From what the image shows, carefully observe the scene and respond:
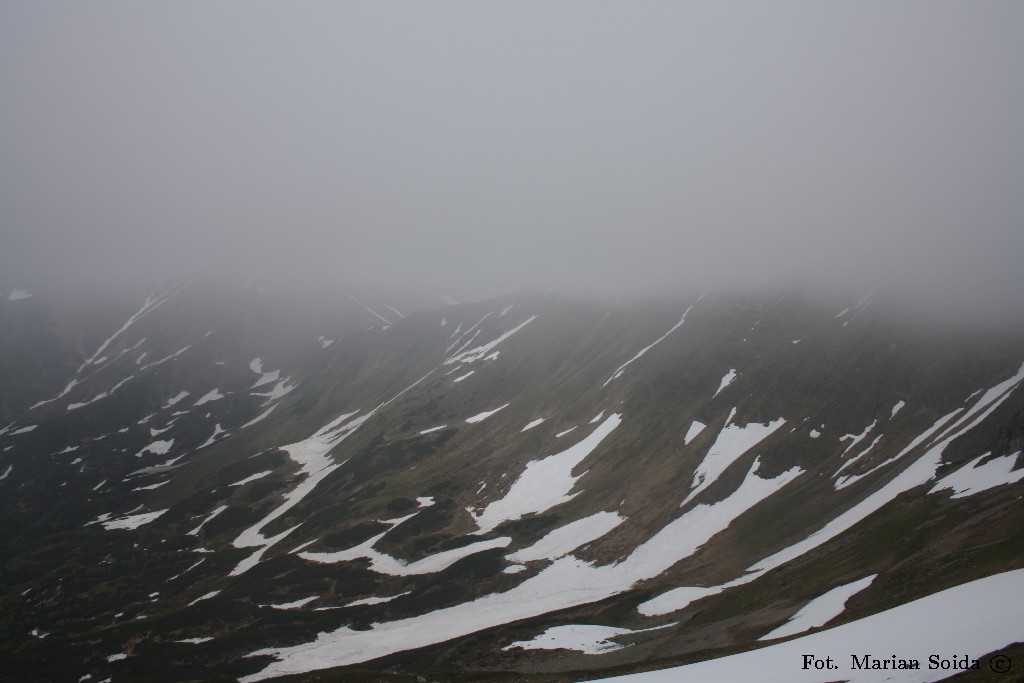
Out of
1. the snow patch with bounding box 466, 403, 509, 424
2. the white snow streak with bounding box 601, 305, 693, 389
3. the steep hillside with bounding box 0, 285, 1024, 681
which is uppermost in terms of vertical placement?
the white snow streak with bounding box 601, 305, 693, 389

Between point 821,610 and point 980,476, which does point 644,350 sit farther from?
point 821,610

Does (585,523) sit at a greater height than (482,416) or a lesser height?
lesser

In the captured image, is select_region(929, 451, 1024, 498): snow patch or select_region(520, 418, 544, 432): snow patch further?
select_region(520, 418, 544, 432): snow patch

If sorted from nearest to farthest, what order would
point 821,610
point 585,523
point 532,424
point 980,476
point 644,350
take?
point 821,610 < point 980,476 < point 585,523 < point 532,424 < point 644,350

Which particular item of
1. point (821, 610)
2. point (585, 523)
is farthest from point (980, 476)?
point (585, 523)

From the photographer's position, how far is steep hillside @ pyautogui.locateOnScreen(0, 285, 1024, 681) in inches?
2015

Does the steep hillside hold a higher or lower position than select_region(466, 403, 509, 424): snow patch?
lower

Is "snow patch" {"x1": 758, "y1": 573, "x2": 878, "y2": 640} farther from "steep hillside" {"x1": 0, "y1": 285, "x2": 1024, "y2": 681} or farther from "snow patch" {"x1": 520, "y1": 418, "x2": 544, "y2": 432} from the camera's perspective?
"snow patch" {"x1": 520, "y1": 418, "x2": 544, "y2": 432}

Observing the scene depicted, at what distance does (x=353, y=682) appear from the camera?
47.3m

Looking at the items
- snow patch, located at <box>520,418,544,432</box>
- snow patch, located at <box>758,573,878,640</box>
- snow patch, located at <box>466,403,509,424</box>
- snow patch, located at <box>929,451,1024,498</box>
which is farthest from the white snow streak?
snow patch, located at <box>758,573,878,640</box>

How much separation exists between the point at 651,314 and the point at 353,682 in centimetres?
14240

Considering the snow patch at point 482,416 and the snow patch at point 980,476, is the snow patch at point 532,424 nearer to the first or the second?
the snow patch at point 482,416

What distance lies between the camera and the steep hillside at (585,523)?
51.2 meters

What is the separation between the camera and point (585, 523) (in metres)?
91.9
